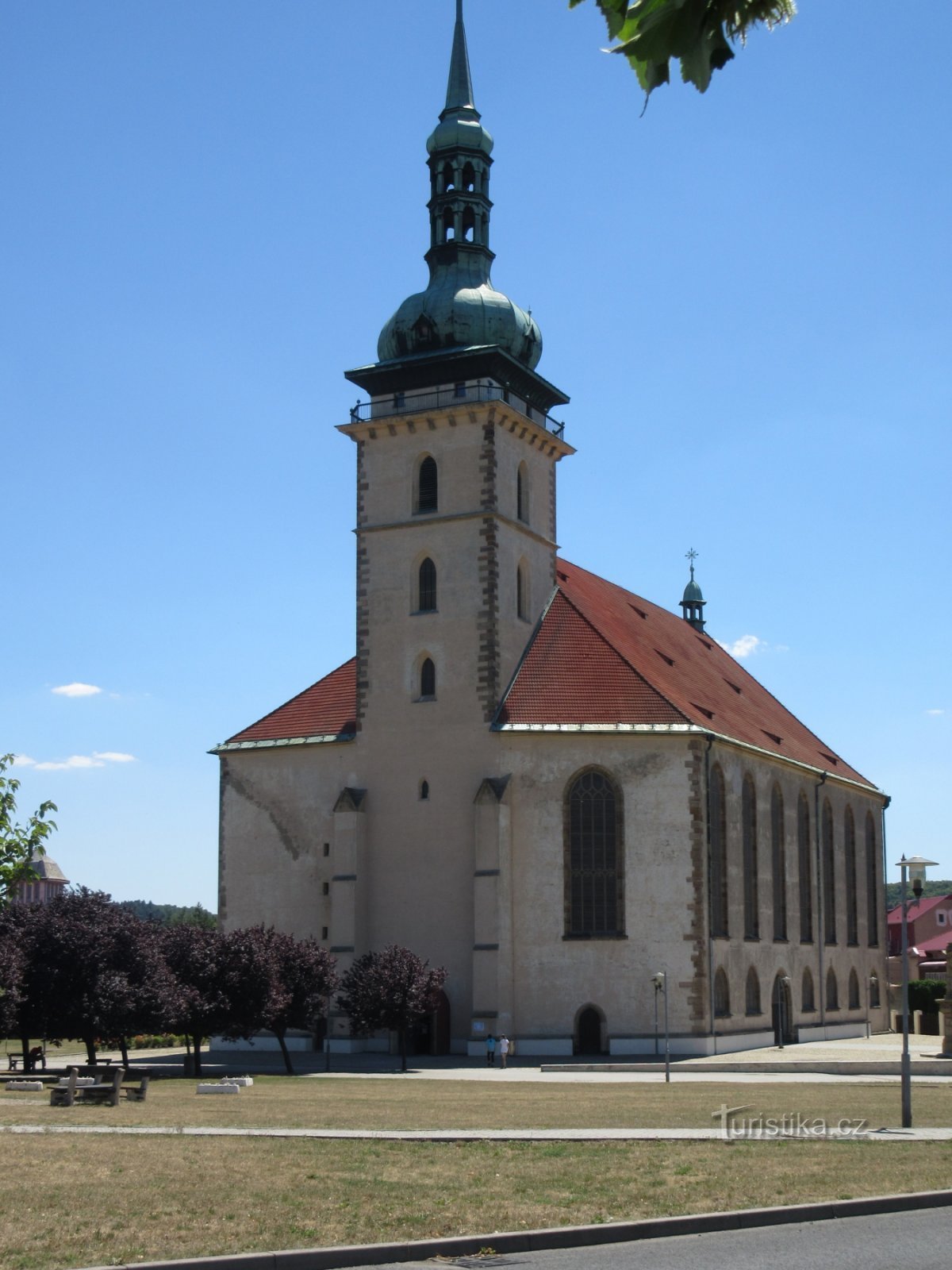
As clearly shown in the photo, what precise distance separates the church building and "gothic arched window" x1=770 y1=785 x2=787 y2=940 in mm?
121

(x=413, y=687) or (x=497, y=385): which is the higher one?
(x=497, y=385)

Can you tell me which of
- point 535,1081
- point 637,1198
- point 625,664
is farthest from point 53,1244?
point 625,664

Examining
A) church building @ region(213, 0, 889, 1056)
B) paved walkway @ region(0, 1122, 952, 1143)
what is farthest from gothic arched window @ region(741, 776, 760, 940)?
paved walkway @ region(0, 1122, 952, 1143)

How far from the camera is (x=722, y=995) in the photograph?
150 feet

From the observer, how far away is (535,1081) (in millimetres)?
34969

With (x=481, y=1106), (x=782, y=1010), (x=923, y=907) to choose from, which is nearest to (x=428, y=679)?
(x=782, y=1010)

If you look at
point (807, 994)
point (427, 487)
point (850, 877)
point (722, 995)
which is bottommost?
point (807, 994)

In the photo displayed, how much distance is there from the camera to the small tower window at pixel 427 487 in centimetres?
4959

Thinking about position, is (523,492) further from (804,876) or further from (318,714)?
(804,876)

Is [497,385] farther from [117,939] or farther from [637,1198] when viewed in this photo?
[637,1198]

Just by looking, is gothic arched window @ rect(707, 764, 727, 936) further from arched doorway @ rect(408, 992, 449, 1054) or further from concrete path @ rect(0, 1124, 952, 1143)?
concrete path @ rect(0, 1124, 952, 1143)

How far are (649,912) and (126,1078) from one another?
15.8m

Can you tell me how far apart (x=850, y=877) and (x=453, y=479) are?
957 inches

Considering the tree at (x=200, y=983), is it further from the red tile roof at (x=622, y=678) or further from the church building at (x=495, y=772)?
the red tile roof at (x=622, y=678)
